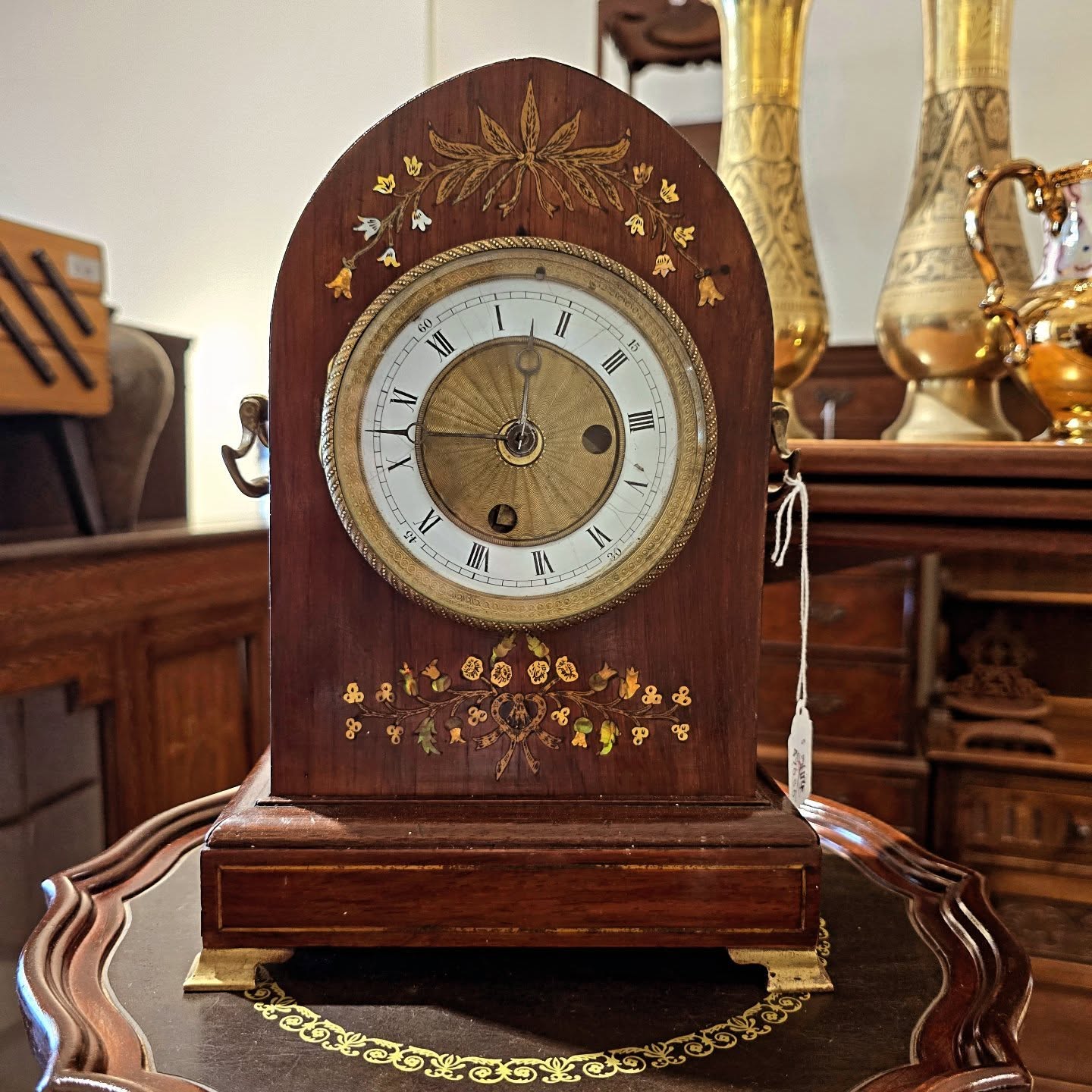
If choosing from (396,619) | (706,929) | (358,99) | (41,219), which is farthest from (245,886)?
(41,219)

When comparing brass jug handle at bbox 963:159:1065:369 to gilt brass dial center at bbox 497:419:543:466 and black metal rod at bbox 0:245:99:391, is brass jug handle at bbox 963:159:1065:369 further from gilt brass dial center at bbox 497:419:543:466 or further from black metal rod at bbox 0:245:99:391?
black metal rod at bbox 0:245:99:391

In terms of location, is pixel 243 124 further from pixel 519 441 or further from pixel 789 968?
pixel 789 968

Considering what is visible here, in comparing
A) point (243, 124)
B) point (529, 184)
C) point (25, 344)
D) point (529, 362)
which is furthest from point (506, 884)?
point (243, 124)

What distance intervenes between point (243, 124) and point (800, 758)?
2.12 meters

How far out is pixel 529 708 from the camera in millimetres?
697

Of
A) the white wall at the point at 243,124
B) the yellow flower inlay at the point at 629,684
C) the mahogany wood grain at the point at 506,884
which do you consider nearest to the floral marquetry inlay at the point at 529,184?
the yellow flower inlay at the point at 629,684

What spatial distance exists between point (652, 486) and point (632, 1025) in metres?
0.35

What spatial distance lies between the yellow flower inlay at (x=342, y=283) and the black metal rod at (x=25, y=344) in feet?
2.76

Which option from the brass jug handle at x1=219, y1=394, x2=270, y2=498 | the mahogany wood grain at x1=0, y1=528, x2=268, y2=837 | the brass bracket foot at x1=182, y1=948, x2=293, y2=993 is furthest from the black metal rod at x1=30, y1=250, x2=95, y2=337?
the brass bracket foot at x1=182, y1=948, x2=293, y2=993

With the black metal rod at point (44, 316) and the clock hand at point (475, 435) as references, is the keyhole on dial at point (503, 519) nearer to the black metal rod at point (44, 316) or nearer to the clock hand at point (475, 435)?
the clock hand at point (475, 435)

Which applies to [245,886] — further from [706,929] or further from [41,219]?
[41,219]

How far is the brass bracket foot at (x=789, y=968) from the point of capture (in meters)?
0.67

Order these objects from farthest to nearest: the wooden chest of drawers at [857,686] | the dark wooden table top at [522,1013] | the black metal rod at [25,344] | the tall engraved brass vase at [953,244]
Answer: the wooden chest of drawers at [857,686] < the black metal rod at [25,344] < the tall engraved brass vase at [953,244] < the dark wooden table top at [522,1013]

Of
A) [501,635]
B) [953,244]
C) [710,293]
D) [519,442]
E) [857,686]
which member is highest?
[953,244]
